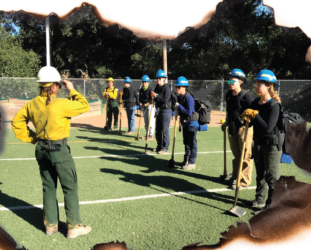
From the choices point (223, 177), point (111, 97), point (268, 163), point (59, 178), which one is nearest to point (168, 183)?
point (223, 177)

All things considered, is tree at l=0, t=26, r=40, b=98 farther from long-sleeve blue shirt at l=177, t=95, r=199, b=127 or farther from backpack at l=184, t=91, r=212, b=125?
backpack at l=184, t=91, r=212, b=125

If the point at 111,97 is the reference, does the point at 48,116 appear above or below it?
below

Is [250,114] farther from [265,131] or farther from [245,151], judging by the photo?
[245,151]

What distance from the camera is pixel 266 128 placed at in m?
3.33

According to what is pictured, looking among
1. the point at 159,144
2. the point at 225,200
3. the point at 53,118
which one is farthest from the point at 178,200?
the point at 159,144

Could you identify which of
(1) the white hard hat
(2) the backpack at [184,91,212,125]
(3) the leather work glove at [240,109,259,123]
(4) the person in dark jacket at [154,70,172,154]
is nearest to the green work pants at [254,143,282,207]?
(3) the leather work glove at [240,109,259,123]

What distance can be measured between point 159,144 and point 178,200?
317 cm

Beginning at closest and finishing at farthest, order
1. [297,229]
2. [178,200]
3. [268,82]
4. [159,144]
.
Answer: [297,229] < [268,82] < [178,200] < [159,144]

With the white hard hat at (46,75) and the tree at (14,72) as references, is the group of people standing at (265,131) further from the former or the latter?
the tree at (14,72)

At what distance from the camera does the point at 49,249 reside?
9.21ft

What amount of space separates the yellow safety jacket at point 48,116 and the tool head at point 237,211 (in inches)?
89.4

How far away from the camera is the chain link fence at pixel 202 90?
46.0 feet

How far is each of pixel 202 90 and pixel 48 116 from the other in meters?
14.4

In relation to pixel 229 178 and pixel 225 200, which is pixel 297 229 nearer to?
pixel 225 200
